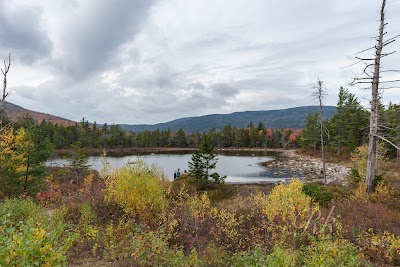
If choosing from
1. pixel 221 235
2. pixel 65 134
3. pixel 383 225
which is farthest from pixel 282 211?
pixel 65 134

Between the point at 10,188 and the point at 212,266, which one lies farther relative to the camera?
the point at 10,188

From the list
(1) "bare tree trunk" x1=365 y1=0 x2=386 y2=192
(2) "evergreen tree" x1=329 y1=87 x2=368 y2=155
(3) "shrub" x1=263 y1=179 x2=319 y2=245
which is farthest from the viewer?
(2) "evergreen tree" x1=329 y1=87 x2=368 y2=155

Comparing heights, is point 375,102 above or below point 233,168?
above

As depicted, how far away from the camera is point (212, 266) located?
6453 millimetres

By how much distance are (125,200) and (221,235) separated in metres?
4.12

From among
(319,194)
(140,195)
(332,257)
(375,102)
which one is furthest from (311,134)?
(332,257)

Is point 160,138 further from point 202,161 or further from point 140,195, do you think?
point 140,195

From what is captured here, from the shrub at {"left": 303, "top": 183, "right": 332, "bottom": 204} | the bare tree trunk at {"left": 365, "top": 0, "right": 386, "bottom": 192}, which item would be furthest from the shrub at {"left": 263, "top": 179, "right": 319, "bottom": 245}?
the shrub at {"left": 303, "top": 183, "right": 332, "bottom": 204}

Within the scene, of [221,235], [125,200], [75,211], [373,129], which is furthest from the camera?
[373,129]

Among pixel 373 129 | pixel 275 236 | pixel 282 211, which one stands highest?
pixel 373 129

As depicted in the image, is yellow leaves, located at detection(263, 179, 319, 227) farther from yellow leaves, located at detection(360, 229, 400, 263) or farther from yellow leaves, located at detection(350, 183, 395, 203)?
yellow leaves, located at detection(350, 183, 395, 203)

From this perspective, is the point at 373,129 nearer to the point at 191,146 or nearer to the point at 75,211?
the point at 75,211

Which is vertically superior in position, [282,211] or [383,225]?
[282,211]

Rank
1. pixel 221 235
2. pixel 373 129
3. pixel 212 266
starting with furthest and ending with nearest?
pixel 373 129
pixel 221 235
pixel 212 266
